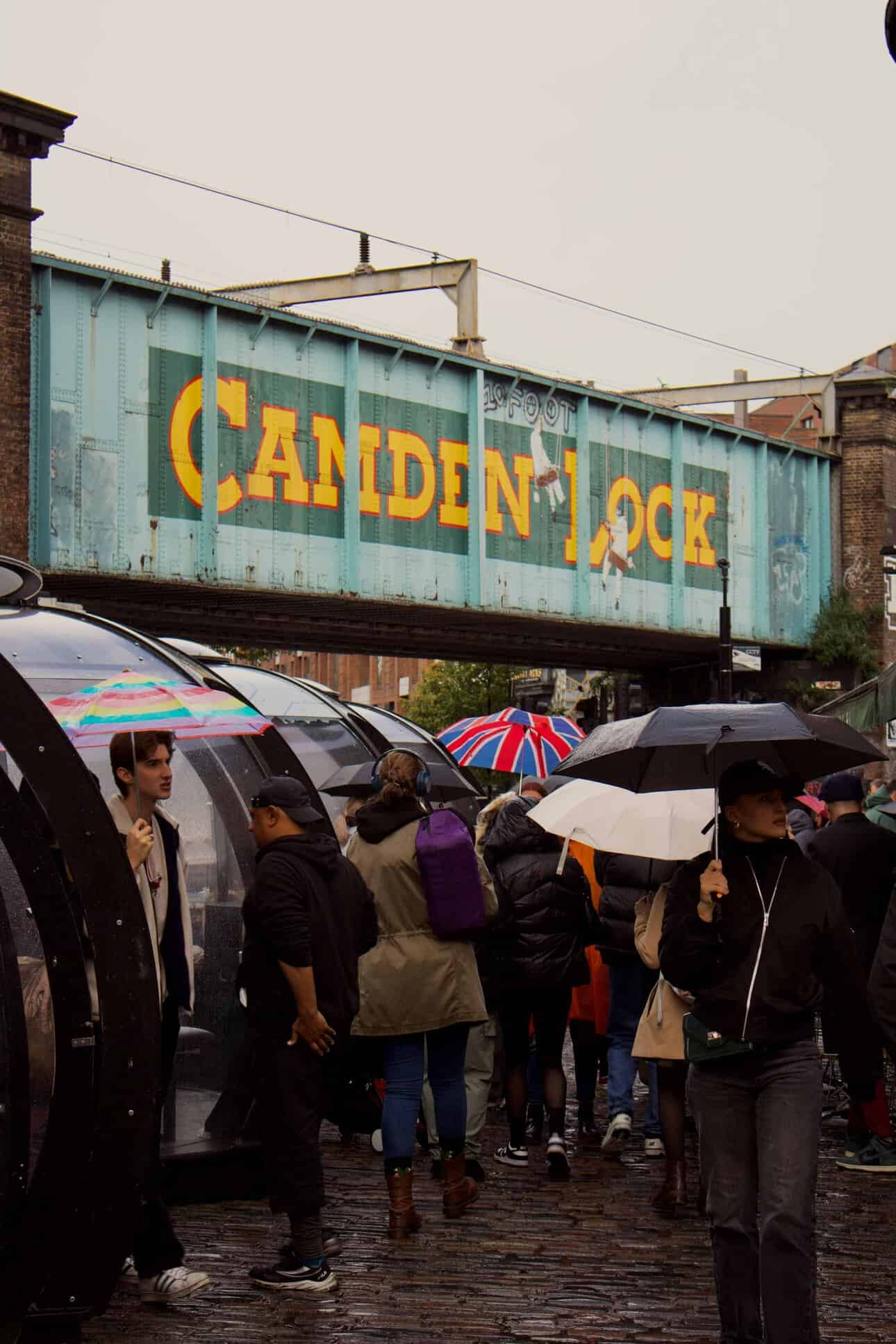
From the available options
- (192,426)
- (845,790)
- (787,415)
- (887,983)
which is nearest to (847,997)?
(887,983)

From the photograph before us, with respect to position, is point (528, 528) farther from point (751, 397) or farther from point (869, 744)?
point (869, 744)

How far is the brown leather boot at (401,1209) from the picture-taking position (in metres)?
7.16

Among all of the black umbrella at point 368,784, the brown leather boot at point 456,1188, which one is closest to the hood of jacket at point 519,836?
the black umbrella at point 368,784

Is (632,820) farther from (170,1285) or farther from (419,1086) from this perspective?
(170,1285)

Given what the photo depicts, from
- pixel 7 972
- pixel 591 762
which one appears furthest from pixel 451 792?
pixel 7 972

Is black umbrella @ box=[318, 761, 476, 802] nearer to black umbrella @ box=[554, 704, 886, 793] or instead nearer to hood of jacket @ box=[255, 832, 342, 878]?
hood of jacket @ box=[255, 832, 342, 878]

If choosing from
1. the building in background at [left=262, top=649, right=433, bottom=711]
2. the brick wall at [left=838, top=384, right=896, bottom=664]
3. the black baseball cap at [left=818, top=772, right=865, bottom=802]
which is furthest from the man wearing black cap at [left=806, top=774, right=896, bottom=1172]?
the building in background at [left=262, top=649, right=433, bottom=711]

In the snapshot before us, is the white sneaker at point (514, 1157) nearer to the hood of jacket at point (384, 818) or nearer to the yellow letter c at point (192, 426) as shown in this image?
the hood of jacket at point (384, 818)

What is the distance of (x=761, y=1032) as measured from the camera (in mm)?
5020

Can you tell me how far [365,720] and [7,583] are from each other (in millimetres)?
7503

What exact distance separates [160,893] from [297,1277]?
1.45m

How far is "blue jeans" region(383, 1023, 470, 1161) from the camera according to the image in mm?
7371

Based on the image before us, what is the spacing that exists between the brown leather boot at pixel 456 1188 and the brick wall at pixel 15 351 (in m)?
17.3

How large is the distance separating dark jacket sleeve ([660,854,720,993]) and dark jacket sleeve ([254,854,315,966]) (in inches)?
66.1
